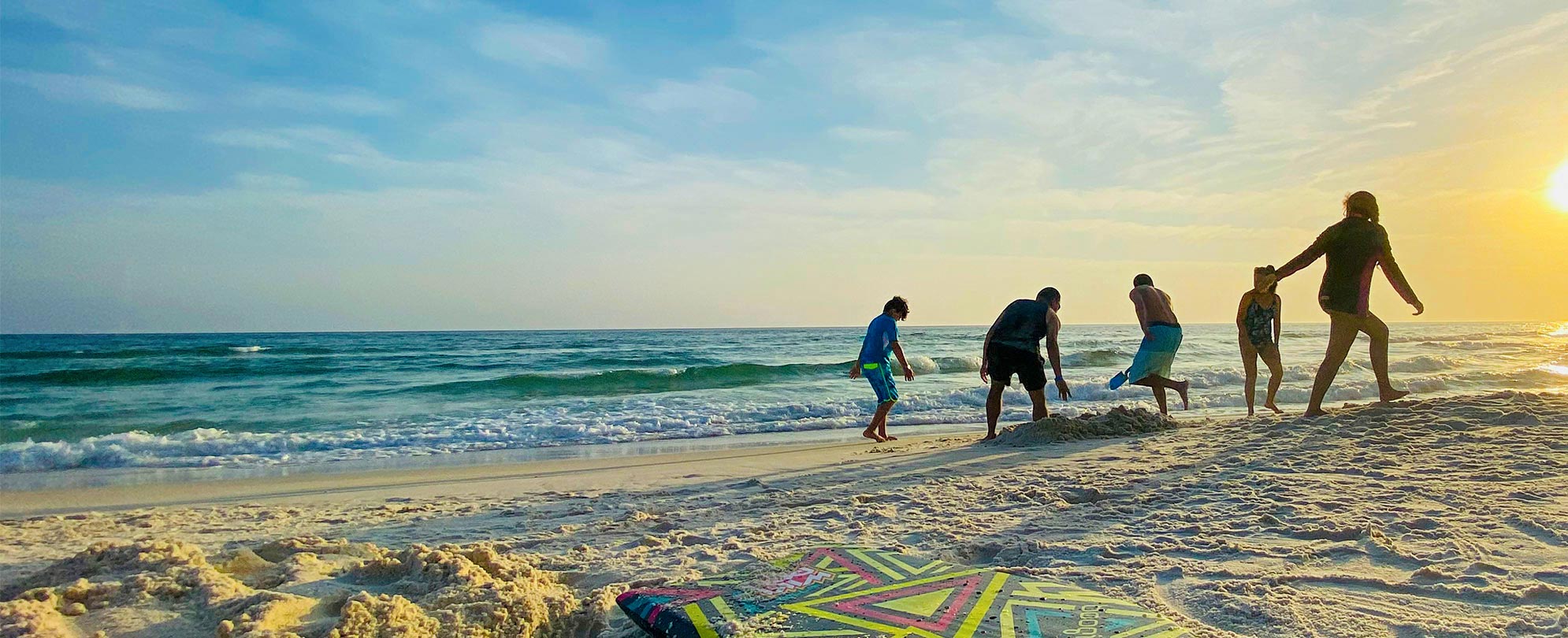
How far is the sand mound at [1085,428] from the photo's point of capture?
7016mm

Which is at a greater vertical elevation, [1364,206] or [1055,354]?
[1364,206]

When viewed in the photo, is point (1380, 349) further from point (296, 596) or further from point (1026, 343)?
point (296, 596)

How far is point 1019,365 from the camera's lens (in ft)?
24.6

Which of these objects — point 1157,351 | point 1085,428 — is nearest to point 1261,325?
point 1157,351

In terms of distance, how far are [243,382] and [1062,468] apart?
779 inches

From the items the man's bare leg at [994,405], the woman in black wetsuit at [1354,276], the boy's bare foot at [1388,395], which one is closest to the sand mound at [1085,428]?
the man's bare leg at [994,405]

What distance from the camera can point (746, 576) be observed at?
9.37 feet

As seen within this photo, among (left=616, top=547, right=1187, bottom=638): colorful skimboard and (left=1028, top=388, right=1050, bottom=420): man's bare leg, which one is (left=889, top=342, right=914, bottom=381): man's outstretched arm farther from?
(left=616, top=547, right=1187, bottom=638): colorful skimboard

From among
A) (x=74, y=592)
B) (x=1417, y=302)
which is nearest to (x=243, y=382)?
(x=74, y=592)

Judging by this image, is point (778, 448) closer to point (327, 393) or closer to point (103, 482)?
point (103, 482)

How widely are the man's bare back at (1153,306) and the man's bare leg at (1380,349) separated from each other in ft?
5.73

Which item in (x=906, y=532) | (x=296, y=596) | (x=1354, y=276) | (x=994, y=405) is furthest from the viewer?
(x=994, y=405)

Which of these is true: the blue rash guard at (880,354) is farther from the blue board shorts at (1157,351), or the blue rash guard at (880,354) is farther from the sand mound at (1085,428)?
the blue board shorts at (1157,351)

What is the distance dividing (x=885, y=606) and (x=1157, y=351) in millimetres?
6419
